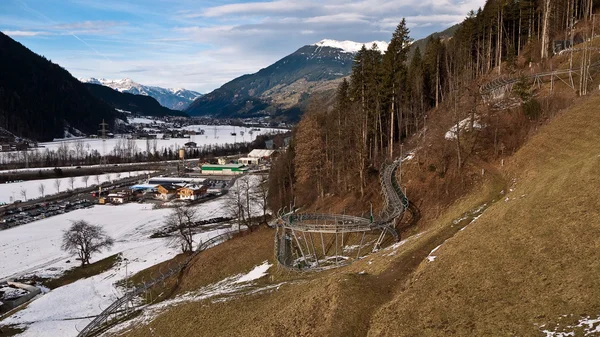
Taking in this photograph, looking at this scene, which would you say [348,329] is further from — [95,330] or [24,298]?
[24,298]

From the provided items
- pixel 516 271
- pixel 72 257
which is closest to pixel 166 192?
pixel 72 257

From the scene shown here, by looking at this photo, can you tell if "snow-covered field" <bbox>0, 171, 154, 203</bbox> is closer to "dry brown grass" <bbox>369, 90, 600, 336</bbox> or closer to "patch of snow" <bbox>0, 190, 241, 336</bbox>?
"patch of snow" <bbox>0, 190, 241, 336</bbox>

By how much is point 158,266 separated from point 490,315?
136ft

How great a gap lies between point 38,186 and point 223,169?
59901 mm

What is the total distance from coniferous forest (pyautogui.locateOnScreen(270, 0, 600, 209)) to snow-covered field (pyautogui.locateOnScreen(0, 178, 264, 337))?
19.4m

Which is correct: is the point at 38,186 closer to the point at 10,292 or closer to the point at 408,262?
the point at 10,292

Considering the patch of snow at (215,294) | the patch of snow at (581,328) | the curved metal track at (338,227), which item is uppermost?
the patch of snow at (581,328)

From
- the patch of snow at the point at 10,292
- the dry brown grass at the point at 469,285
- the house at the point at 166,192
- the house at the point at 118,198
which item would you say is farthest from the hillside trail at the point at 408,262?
the house at the point at 118,198

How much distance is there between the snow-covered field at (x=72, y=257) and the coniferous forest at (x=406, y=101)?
1942 centimetres

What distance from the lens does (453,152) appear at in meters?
40.2

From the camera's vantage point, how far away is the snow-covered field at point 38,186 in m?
116

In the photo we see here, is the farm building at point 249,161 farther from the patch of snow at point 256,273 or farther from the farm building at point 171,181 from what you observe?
the patch of snow at point 256,273

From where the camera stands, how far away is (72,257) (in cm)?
6178

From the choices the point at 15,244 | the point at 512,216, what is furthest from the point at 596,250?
the point at 15,244
